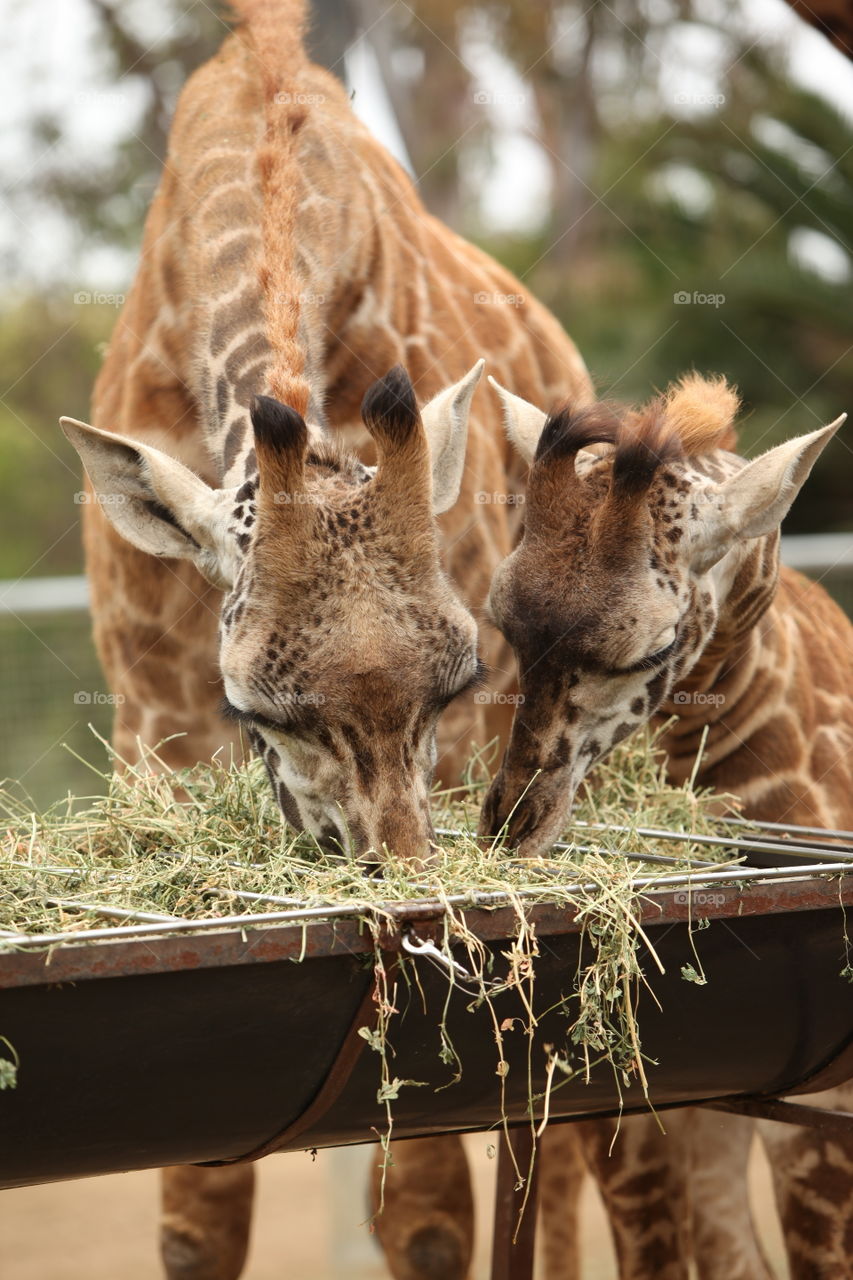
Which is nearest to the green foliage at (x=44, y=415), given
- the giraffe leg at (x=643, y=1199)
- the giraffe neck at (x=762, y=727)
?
the giraffe neck at (x=762, y=727)

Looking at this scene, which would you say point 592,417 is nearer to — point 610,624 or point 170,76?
point 610,624

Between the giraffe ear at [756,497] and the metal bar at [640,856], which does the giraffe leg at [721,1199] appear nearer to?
the metal bar at [640,856]

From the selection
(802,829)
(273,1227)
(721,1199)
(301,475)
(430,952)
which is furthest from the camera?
(273,1227)

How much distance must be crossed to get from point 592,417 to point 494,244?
1815cm

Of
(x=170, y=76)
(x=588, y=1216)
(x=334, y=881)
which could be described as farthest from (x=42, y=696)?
(x=170, y=76)

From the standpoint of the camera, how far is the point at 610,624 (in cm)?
382

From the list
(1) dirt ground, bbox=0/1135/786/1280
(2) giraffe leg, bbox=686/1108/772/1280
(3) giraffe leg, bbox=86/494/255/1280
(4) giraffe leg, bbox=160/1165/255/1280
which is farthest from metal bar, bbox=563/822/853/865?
(1) dirt ground, bbox=0/1135/786/1280

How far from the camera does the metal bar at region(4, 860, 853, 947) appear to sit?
8.40 feet

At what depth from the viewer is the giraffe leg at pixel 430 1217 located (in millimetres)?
5426

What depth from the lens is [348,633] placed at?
3443mm

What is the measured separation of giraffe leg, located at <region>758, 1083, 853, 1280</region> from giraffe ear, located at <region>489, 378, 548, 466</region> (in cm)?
201

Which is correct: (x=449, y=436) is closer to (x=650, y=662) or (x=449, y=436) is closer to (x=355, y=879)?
(x=650, y=662)

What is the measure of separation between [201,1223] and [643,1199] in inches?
58.7

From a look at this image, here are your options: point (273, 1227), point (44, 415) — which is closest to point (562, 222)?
point (44, 415)
